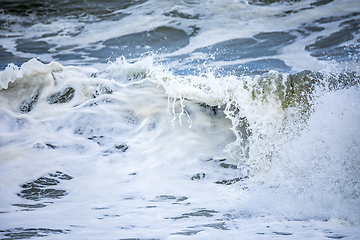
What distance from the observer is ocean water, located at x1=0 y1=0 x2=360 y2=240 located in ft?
6.86

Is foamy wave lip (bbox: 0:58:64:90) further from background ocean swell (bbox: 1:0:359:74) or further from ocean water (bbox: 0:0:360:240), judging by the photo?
background ocean swell (bbox: 1:0:359:74)

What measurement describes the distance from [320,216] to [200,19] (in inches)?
229

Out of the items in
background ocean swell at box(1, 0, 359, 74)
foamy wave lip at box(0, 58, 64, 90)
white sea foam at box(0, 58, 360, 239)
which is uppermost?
background ocean swell at box(1, 0, 359, 74)

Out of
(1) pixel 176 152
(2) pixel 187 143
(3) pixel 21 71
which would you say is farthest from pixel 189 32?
(1) pixel 176 152

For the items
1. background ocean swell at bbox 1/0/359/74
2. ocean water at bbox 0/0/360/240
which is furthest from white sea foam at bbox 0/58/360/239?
background ocean swell at bbox 1/0/359/74

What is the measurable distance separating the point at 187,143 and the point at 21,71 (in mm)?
2408

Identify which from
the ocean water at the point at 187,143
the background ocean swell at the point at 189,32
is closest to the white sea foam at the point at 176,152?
the ocean water at the point at 187,143

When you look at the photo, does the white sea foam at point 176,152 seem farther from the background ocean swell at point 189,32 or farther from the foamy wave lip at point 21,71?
the background ocean swell at point 189,32

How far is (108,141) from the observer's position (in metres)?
3.63

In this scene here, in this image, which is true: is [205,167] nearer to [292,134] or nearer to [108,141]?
[292,134]

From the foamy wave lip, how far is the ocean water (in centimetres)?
2

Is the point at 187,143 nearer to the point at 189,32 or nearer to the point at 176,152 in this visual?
the point at 176,152

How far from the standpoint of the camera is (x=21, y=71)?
4.24m

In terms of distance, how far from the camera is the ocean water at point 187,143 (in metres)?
2.09
